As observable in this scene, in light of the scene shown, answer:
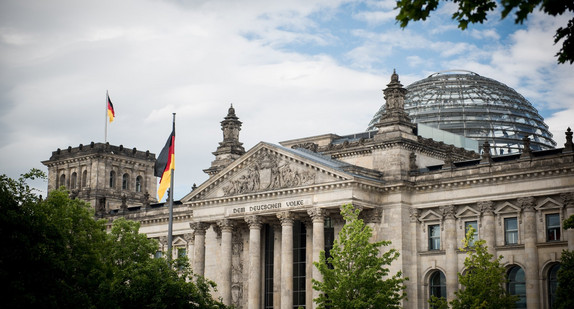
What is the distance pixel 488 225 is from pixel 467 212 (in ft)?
7.77

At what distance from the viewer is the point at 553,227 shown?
209 ft

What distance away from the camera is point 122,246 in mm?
65125

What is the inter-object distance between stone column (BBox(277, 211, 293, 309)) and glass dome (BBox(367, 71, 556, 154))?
27101mm

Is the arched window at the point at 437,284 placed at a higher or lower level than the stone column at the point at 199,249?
lower

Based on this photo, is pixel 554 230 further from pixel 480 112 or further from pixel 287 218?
pixel 480 112

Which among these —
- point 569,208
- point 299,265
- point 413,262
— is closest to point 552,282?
point 569,208

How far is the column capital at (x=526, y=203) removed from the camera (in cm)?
6416

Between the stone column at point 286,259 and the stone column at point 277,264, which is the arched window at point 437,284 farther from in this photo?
the stone column at point 277,264

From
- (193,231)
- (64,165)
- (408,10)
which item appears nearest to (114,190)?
(64,165)

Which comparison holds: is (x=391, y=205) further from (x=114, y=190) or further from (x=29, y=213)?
(x=114, y=190)

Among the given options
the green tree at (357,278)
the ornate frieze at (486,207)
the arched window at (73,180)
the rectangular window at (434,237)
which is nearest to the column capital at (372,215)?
the rectangular window at (434,237)

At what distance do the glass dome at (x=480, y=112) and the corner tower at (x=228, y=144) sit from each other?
17.1m

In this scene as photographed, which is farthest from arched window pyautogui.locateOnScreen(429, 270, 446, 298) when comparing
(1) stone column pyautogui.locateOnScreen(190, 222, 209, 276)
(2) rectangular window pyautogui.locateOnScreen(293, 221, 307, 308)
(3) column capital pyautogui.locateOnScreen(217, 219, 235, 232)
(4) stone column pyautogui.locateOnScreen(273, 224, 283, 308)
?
(1) stone column pyautogui.locateOnScreen(190, 222, 209, 276)

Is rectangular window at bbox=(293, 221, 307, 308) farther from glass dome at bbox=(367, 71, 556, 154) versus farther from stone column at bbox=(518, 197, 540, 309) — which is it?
glass dome at bbox=(367, 71, 556, 154)
